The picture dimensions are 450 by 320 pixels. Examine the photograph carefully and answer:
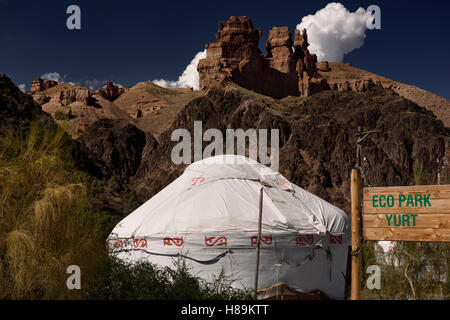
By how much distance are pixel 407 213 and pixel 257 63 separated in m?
97.4

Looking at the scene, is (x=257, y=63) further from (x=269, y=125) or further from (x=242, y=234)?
(x=242, y=234)

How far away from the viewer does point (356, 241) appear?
5.24 m

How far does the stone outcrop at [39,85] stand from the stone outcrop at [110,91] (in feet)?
56.4

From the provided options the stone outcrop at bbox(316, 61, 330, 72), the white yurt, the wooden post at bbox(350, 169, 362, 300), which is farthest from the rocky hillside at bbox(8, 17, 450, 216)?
the stone outcrop at bbox(316, 61, 330, 72)

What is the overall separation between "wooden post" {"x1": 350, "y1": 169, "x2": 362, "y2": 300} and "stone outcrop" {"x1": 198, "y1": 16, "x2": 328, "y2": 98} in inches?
3267

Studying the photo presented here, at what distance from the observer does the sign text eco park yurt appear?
15.3 ft

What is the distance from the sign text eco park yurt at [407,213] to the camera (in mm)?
4668

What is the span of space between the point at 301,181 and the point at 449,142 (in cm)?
1948

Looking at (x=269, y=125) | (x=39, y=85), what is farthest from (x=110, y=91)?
(x=269, y=125)

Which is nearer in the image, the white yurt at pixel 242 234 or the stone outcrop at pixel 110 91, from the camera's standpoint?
the white yurt at pixel 242 234

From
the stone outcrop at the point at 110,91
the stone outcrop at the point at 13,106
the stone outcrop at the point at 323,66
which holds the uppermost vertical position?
the stone outcrop at the point at 323,66

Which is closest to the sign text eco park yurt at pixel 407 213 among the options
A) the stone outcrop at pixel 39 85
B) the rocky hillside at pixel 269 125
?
the rocky hillside at pixel 269 125

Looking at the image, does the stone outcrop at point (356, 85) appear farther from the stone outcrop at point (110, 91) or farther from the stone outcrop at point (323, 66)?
the stone outcrop at point (110, 91)
